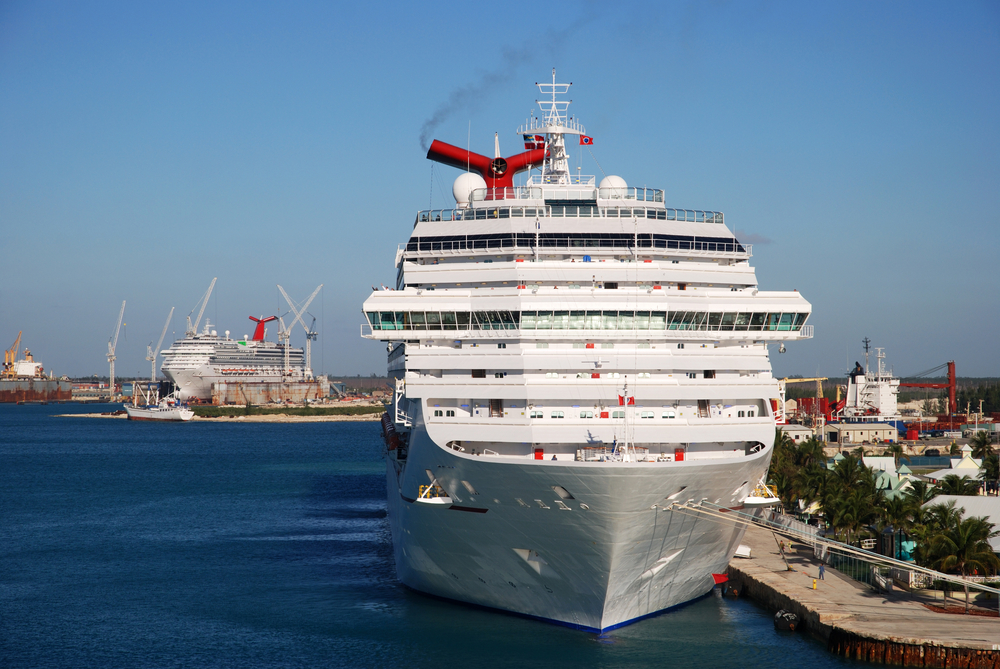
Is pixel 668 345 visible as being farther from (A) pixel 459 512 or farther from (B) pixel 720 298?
(A) pixel 459 512

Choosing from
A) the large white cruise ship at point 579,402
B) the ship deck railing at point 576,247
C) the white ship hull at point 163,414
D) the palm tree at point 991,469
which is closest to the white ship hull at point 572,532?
the large white cruise ship at point 579,402

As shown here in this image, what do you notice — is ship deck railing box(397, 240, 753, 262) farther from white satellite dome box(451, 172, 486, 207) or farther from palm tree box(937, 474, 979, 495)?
palm tree box(937, 474, 979, 495)

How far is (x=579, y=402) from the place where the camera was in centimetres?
2894

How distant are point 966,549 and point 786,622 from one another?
671 centimetres

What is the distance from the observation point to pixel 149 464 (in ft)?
302

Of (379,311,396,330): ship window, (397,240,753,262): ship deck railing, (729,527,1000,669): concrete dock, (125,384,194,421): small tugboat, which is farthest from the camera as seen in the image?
(125,384,194,421): small tugboat

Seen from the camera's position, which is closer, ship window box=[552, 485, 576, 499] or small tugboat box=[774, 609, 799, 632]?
ship window box=[552, 485, 576, 499]

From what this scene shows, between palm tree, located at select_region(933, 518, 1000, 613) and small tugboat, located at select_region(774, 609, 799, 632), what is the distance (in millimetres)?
5394

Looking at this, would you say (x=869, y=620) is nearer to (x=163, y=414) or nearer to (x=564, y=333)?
(x=564, y=333)

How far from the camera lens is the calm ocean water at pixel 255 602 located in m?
29.2

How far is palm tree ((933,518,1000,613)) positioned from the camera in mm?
31984

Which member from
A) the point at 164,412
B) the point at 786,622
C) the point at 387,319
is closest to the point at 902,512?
the point at 786,622

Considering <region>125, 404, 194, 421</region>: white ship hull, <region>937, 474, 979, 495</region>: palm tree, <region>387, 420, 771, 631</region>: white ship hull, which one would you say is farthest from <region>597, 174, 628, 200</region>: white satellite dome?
<region>125, 404, 194, 421</region>: white ship hull

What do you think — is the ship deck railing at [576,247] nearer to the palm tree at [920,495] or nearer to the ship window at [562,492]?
the ship window at [562,492]
